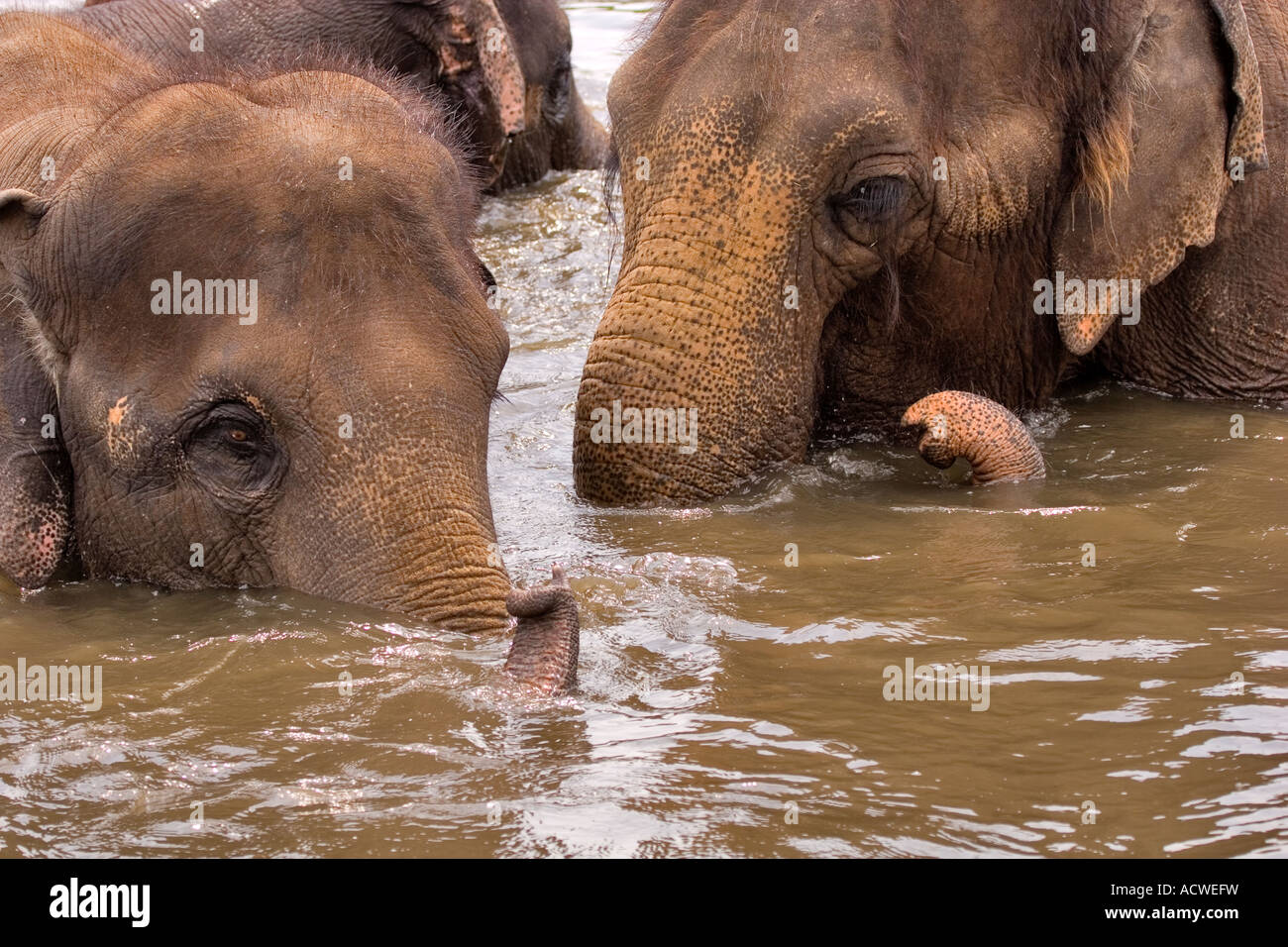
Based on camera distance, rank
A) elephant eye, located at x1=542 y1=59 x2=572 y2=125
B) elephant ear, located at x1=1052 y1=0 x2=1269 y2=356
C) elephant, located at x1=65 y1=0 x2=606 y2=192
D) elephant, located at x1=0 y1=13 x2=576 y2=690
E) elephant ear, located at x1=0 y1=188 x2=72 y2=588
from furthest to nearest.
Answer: elephant eye, located at x1=542 y1=59 x2=572 y2=125 → elephant, located at x1=65 y1=0 x2=606 y2=192 → elephant ear, located at x1=1052 y1=0 x2=1269 y2=356 → elephant ear, located at x1=0 y1=188 x2=72 y2=588 → elephant, located at x1=0 y1=13 x2=576 y2=690

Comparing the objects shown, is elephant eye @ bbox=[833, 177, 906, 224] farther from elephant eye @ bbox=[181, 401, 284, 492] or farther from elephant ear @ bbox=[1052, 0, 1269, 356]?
elephant eye @ bbox=[181, 401, 284, 492]

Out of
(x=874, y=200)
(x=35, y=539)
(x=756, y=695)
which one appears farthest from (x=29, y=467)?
(x=874, y=200)

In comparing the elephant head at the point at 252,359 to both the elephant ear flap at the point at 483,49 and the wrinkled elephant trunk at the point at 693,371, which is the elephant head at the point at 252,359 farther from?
the elephant ear flap at the point at 483,49

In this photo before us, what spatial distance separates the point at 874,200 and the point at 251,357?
190cm

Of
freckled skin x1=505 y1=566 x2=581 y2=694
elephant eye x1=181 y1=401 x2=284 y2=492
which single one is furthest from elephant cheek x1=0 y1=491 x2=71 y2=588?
freckled skin x1=505 y1=566 x2=581 y2=694

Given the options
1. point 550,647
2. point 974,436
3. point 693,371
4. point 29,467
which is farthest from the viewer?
point 974,436

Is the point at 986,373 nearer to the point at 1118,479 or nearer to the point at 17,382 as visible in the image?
the point at 1118,479

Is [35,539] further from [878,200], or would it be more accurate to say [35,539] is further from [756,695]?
[878,200]

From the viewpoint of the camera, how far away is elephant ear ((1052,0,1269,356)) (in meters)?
5.79

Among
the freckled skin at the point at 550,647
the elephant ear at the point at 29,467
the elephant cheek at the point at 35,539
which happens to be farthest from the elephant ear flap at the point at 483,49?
the freckled skin at the point at 550,647

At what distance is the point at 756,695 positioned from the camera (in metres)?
4.14

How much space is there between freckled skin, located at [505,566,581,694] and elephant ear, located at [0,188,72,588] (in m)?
1.37
